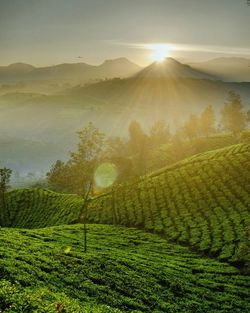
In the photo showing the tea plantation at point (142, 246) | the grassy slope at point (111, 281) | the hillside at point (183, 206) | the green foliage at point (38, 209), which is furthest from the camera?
the green foliage at point (38, 209)

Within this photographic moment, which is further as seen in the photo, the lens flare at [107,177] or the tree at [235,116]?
the tree at [235,116]

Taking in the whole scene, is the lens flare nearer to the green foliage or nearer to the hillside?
the hillside

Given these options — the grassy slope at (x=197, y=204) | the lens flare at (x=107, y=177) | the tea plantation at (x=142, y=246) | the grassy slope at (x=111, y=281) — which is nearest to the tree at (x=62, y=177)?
the lens flare at (x=107, y=177)

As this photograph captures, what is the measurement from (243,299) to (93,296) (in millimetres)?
19153

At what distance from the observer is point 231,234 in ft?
206

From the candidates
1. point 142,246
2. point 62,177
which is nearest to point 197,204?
point 142,246

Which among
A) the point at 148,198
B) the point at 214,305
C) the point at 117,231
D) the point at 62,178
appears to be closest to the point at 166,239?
the point at 117,231

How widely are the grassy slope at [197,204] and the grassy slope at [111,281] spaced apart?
28.5 ft

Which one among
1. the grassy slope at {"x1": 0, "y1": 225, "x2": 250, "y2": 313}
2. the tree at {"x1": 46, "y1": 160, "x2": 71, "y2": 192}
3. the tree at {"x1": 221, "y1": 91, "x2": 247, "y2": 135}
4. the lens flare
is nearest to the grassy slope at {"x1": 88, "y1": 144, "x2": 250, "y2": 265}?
the lens flare

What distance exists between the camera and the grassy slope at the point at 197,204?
63.2 metres

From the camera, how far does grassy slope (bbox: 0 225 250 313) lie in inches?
1058

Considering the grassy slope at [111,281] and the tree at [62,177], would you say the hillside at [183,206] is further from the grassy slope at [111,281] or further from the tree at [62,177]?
the tree at [62,177]

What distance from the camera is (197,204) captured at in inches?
3196

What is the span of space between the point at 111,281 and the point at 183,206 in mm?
48209
